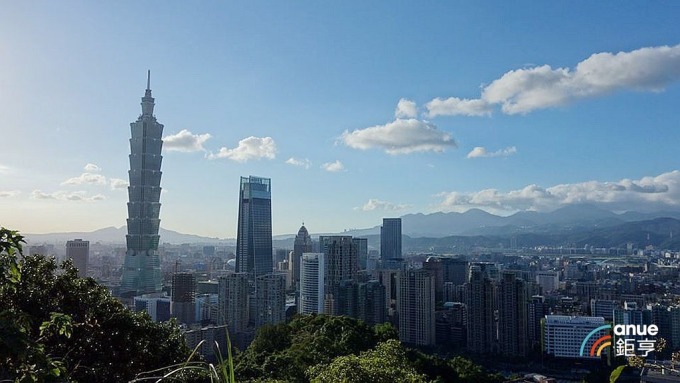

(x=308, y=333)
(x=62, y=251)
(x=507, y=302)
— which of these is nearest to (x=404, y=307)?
(x=507, y=302)

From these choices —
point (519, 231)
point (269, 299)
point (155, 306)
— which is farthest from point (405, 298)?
point (519, 231)

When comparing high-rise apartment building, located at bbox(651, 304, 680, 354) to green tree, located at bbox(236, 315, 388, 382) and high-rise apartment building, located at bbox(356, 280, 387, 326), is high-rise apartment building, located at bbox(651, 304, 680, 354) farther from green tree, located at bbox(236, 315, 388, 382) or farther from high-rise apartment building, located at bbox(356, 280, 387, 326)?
green tree, located at bbox(236, 315, 388, 382)

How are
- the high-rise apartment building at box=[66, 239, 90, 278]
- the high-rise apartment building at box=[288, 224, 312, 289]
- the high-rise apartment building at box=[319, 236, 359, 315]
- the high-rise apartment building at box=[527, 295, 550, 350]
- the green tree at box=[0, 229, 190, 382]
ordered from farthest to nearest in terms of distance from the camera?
the high-rise apartment building at box=[288, 224, 312, 289] → the high-rise apartment building at box=[66, 239, 90, 278] → the high-rise apartment building at box=[319, 236, 359, 315] → the high-rise apartment building at box=[527, 295, 550, 350] → the green tree at box=[0, 229, 190, 382]

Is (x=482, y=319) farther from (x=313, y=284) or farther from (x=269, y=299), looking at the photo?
(x=269, y=299)

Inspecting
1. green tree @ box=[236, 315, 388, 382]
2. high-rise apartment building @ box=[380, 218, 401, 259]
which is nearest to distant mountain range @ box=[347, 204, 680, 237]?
high-rise apartment building @ box=[380, 218, 401, 259]

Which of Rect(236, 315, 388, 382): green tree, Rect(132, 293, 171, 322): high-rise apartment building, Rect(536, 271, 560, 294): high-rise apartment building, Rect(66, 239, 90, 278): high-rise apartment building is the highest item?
Rect(66, 239, 90, 278): high-rise apartment building

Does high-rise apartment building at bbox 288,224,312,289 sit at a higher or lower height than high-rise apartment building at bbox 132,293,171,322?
higher
